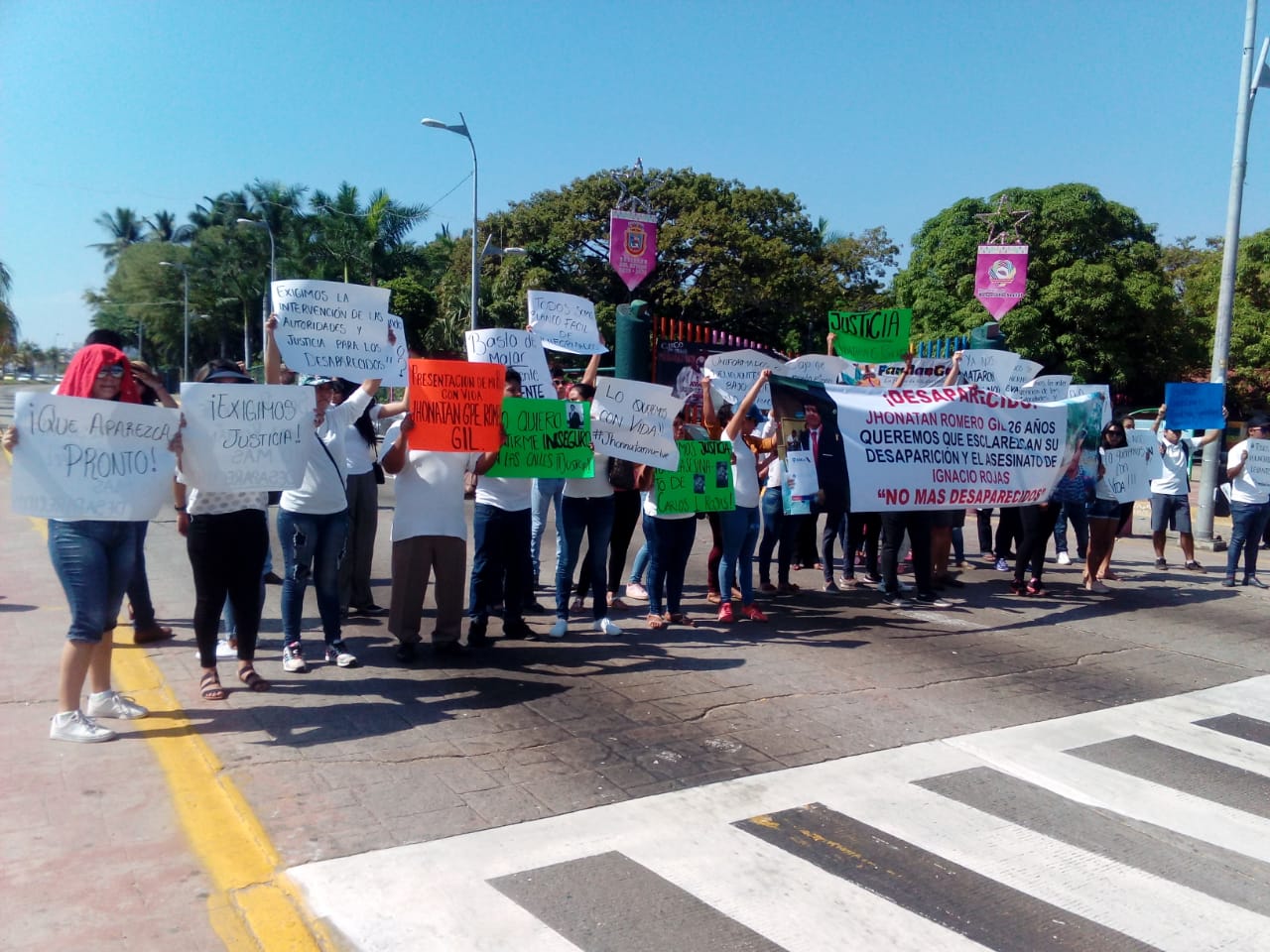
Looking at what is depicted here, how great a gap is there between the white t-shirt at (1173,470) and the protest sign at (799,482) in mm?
5345

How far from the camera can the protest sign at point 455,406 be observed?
6559 mm

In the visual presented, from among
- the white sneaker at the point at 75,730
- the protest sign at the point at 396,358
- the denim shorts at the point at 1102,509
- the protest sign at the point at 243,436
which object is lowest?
the white sneaker at the point at 75,730

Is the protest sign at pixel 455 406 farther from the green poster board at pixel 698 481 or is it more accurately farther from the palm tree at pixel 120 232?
the palm tree at pixel 120 232

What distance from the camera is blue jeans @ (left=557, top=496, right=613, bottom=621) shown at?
7.73 meters

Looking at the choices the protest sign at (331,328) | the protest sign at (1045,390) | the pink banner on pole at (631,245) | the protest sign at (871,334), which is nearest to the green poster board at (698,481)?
the protest sign at (331,328)

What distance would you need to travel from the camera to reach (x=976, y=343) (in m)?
14.0

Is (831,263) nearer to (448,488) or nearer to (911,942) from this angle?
(448,488)

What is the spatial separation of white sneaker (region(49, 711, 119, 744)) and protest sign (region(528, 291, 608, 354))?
189 inches

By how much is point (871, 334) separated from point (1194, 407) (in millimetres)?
4812

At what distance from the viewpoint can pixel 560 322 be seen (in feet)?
29.5

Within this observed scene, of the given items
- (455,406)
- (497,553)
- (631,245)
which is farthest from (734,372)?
(631,245)

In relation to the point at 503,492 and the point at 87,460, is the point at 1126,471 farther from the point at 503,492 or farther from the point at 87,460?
the point at 87,460

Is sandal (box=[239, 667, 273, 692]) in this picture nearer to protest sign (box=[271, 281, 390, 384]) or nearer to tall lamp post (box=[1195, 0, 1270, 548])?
protest sign (box=[271, 281, 390, 384])

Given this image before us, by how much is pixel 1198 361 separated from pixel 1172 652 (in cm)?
2734
